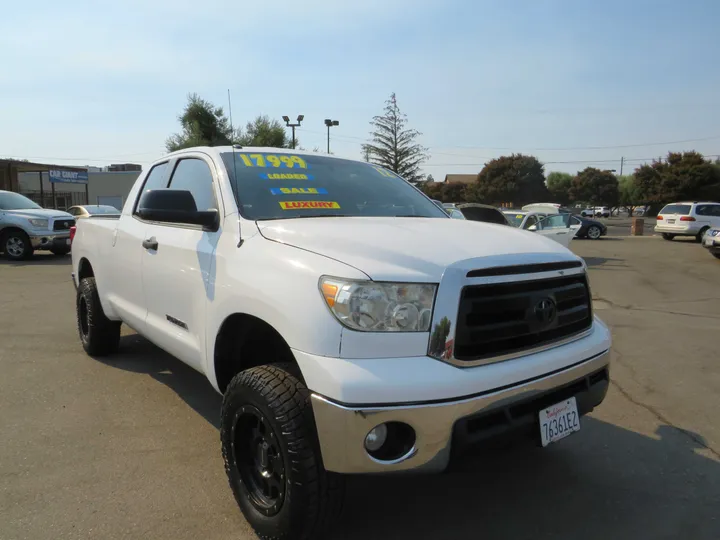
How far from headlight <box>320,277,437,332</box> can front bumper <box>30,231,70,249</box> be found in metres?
14.5

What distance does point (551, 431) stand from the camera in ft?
7.79

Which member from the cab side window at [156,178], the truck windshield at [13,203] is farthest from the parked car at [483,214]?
the truck windshield at [13,203]

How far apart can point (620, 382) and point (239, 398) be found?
3.53 m

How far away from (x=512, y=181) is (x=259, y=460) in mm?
68206

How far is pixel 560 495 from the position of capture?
2836mm

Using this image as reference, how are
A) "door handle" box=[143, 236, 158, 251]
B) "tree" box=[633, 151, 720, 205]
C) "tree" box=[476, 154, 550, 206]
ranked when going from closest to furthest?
1. "door handle" box=[143, 236, 158, 251]
2. "tree" box=[633, 151, 720, 205]
3. "tree" box=[476, 154, 550, 206]

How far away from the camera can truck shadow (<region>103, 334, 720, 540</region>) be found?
A: 2.51m

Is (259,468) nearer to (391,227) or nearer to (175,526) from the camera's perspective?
(175,526)

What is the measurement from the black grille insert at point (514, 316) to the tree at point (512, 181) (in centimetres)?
6648

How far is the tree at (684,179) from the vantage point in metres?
47.2

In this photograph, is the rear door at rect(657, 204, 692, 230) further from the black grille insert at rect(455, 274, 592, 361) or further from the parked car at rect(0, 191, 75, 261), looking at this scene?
the black grille insert at rect(455, 274, 592, 361)

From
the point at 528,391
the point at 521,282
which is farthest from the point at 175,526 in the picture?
the point at 521,282

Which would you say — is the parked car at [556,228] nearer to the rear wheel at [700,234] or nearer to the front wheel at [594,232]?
the rear wheel at [700,234]

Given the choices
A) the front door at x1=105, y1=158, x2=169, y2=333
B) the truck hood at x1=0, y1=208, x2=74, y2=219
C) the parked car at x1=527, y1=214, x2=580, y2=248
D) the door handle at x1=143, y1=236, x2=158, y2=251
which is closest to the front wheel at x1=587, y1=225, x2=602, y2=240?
the parked car at x1=527, y1=214, x2=580, y2=248
